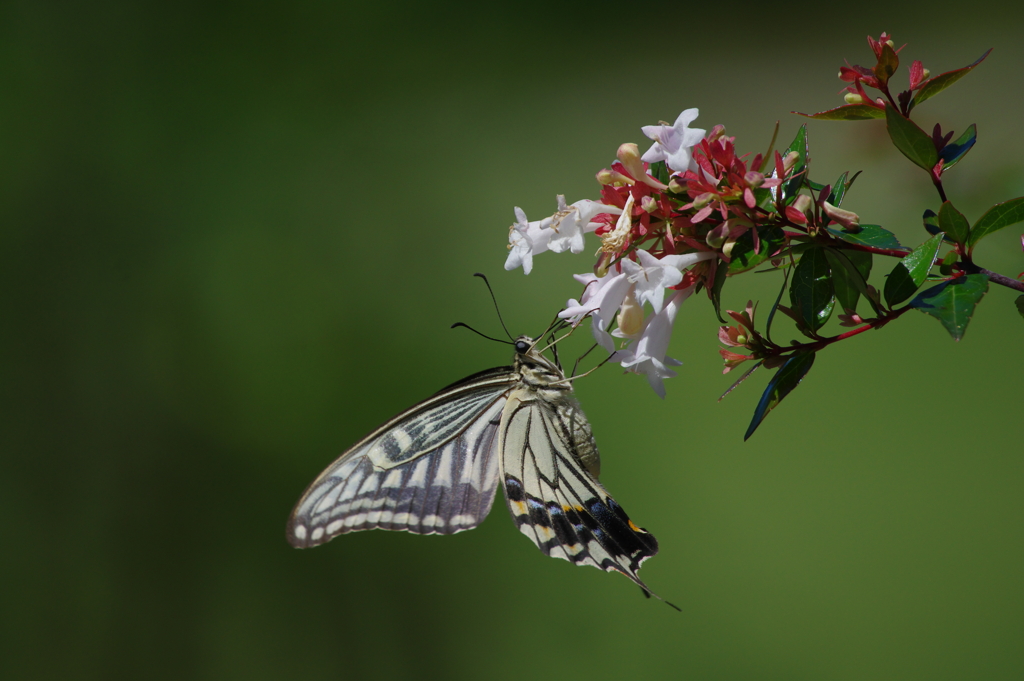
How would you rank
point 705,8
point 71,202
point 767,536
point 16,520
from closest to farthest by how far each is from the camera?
point 767,536, point 16,520, point 71,202, point 705,8

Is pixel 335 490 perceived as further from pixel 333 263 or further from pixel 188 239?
pixel 188 239

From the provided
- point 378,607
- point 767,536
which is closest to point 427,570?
point 378,607

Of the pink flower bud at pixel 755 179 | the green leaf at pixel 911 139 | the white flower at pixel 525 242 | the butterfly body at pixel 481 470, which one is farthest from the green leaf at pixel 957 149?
the butterfly body at pixel 481 470

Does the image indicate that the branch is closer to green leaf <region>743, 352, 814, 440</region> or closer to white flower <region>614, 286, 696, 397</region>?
green leaf <region>743, 352, 814, 440</region>

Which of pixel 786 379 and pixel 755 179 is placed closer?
pixel 755 179

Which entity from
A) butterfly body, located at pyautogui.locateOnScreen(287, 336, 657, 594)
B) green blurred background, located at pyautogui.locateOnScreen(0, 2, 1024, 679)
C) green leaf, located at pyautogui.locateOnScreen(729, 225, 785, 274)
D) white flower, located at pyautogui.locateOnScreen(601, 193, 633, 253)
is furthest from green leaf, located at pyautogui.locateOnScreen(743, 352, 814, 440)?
green blurred background, located at pyautogui.locateOnScreen(0, 2, 1024, 679)

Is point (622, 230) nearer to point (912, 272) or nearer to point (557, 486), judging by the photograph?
point (912, 272)

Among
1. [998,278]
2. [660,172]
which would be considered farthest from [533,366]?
[998,278]
